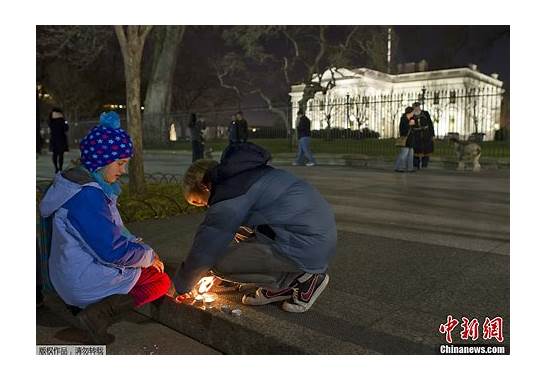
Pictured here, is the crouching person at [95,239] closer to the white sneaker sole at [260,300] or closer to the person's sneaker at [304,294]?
the white sneaker sole at [260,300]

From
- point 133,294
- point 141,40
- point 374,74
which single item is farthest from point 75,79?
point 133,294

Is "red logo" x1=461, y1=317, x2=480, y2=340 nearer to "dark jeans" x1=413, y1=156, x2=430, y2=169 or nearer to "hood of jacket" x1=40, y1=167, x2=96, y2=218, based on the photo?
"hood of jacket" x1=40, y1=167, x2=96, y2=218

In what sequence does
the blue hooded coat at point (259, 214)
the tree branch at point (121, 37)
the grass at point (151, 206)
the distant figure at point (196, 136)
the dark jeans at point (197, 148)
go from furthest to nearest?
the dark jeans at point (197, 148) < the distant figure at point (196, 136) < the tree branch at point (121, 37) < the grass at point (151, 206) < the blue hooded coat at point (259, 214)

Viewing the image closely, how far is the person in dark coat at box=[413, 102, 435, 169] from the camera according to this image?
1152cm

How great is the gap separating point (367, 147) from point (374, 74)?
1895cm

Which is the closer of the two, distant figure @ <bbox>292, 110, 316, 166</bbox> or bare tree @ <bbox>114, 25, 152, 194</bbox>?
bare tree @ <bbox>114, 25, 152, 194</bbox>

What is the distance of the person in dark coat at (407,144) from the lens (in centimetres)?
1131

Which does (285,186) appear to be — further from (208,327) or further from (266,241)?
(208,327)

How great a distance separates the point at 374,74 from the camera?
39156 millimetres

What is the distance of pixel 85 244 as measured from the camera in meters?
Result: 2.80

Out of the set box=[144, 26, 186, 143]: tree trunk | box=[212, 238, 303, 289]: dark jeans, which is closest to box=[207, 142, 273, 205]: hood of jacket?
box=[212, 238, 303, 289]: dark jeans

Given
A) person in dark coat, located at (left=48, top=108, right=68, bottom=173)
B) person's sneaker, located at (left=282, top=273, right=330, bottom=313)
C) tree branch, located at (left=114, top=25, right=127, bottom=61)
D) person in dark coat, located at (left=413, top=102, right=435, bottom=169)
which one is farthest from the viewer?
person in dark coat, located at (left=413, top=102, right=435, bottom=169)

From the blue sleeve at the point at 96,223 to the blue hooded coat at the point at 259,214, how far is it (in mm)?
450

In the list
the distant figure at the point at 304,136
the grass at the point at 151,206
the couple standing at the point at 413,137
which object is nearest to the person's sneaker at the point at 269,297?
the grass at the point at 151,206
